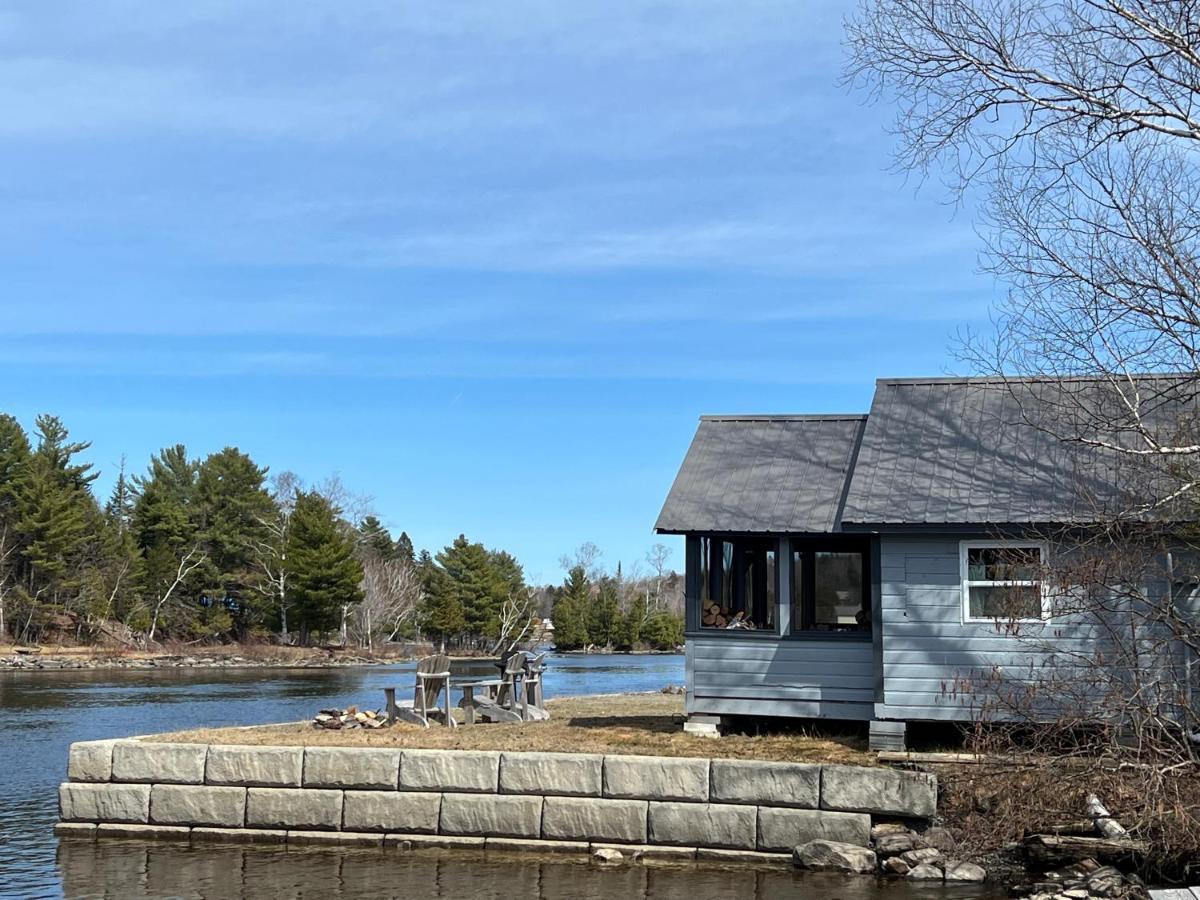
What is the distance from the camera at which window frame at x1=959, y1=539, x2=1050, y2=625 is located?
14062mm

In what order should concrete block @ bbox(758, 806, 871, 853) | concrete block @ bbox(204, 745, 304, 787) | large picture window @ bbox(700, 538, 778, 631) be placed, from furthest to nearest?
large picture window @ bbox(700, 538, 778, 631) → concrete block @ bbox(204, 745, 304, 787) → concrete block @ bbox(758, 806, 871, 853)

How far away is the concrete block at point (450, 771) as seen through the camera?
12.8 meters

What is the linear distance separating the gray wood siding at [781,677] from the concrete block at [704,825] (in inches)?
134

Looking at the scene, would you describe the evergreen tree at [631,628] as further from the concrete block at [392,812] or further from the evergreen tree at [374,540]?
the concrete block at [392,812]

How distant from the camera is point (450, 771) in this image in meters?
12.9

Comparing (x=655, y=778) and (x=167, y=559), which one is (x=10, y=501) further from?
(x=655, y=778)

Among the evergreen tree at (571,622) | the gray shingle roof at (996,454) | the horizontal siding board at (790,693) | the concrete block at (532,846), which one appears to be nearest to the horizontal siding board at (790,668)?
the horizontal siding board at (790,693)

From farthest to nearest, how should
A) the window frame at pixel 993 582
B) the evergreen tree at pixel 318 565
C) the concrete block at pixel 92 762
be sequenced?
the evergreen tree at pixel 318 565 < the window frame at pixel 993 582 < the concrete block at pixel 92 762

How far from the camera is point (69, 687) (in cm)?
3812

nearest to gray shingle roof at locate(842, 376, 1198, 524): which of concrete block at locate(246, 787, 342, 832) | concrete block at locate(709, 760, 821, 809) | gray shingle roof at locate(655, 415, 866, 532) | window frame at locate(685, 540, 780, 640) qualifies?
gray shingle roof at locate(655, 415, 866, 532)

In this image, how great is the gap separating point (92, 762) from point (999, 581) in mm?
10875

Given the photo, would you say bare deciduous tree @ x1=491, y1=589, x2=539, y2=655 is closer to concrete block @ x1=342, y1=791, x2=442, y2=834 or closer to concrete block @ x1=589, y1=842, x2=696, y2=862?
concrete block @ x1=342, y1=791, x2=442, y2=834

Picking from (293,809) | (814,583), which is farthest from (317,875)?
(814,583)

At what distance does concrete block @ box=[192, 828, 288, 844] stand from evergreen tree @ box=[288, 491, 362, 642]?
50.6 m
